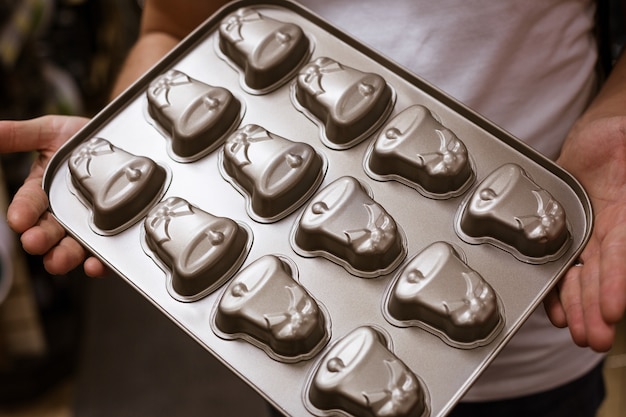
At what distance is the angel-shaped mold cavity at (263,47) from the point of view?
751 millimetres

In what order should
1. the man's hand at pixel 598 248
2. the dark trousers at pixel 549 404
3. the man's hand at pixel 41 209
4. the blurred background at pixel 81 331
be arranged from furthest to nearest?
the blurred background at pixel 81 331, the dark trousers at pixel 549 404, the man's hand at pixel 41 209, the man's hand at pixel 598 248

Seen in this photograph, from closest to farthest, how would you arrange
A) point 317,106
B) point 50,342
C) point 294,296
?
point 294,296 → point 317,106 → point 50,342

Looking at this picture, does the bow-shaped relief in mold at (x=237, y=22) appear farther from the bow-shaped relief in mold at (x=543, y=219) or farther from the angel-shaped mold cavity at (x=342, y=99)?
the bow-shaped relief in mold at (x=543, y=219)

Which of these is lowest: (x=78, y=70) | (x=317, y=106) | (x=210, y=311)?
(x=78, y=70)

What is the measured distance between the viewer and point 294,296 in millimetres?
626

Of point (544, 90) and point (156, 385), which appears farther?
point (156, 385)

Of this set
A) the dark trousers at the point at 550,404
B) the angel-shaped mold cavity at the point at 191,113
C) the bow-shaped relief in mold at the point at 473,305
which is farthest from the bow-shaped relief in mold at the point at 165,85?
the dark trousers at the point at 550,404

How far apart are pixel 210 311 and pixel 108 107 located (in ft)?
0.81

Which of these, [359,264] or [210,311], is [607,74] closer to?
[359,264]

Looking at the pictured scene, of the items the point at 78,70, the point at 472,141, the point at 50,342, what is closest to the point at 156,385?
the point at 50,342

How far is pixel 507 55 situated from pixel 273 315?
34 centimetres

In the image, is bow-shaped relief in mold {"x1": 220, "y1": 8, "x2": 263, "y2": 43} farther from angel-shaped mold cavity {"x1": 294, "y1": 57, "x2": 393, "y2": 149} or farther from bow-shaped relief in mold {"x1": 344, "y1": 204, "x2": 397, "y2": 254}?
bow-shaped relief in mold {"x1": 344, "y1": 204, "x2": 397, "y2": 254}

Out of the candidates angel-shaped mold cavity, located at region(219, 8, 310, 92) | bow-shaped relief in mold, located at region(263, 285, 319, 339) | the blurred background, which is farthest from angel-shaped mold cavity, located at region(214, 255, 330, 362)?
the blurred background

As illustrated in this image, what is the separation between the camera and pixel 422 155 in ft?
2.25
